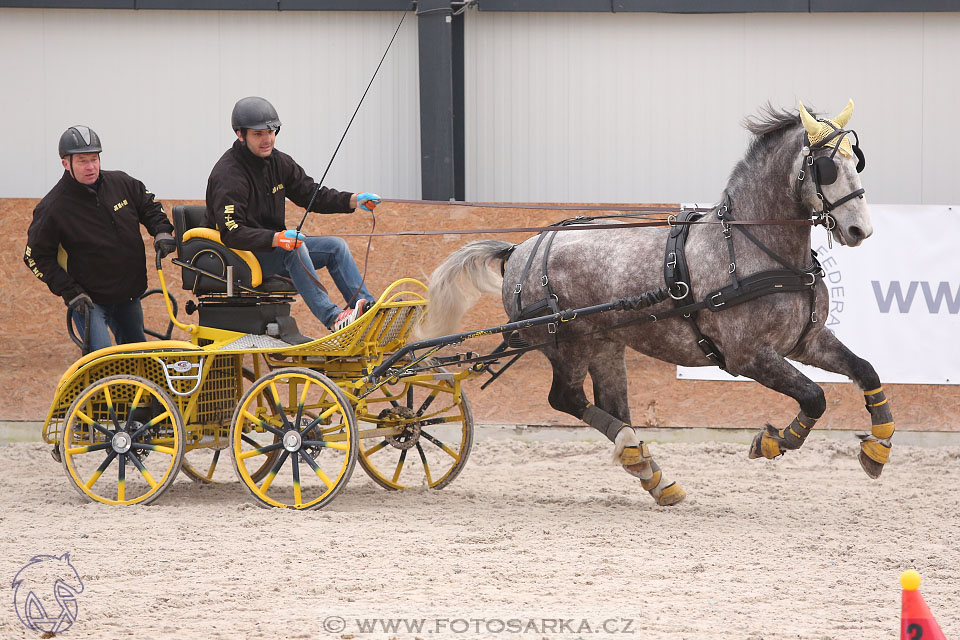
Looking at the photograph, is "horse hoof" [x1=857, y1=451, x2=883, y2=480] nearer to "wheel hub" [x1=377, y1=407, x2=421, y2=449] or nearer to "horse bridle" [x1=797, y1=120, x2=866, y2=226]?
"horse bridle" [x1=797, y1=120, x2=866, y2=226]

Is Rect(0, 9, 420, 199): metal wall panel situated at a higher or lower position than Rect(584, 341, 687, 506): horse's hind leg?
higher

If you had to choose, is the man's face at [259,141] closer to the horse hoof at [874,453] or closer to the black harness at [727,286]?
the black harness at [727,286]

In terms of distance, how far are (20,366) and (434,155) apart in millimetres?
3228

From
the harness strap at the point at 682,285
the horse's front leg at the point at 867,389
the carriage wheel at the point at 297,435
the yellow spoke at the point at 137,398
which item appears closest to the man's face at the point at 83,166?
the yellow spoke at the point at 137,398

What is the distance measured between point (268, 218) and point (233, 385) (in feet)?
3.02

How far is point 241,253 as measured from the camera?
5.03 meters

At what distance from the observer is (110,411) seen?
5.14 m

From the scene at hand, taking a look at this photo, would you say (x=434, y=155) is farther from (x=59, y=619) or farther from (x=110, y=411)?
(x=59, y=619)

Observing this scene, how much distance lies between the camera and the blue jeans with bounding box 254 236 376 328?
16.6 ft

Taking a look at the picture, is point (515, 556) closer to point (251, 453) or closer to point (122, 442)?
point (251, 453)

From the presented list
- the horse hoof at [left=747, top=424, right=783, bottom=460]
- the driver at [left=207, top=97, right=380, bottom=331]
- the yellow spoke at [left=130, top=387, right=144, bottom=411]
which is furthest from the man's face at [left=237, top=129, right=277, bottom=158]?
the horse hoof at [left=747, top=424, right=783, bottom=460]

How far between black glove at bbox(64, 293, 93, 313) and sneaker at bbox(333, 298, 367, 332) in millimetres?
1353

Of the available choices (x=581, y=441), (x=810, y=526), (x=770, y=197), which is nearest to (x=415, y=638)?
(x=810, y=526)

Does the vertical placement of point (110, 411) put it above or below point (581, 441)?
above
